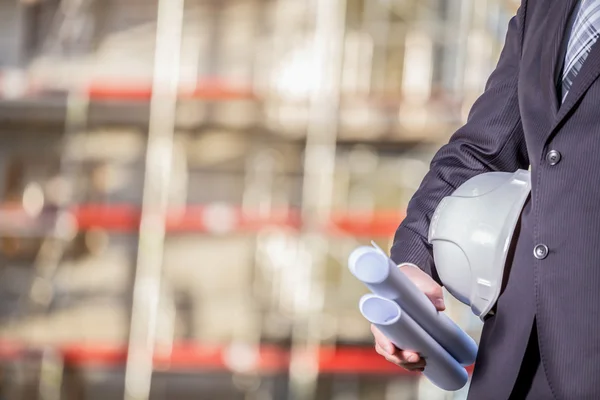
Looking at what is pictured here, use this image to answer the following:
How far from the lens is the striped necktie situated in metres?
1.12

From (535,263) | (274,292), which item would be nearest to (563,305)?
(535,263)

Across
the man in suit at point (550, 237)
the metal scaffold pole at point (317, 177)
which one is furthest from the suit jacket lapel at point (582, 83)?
the metal scaffold pole at point (317, 177)

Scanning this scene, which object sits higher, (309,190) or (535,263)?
Result: (535,263)

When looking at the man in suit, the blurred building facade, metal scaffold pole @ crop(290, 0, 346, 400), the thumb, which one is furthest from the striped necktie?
the blurred building facade

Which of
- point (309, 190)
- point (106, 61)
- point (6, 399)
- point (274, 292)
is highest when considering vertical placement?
point (106, 61)

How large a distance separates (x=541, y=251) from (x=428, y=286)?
0.13 meters

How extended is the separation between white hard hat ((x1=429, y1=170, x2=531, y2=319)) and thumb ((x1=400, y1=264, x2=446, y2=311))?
0.08ft

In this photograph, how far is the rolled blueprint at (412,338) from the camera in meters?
1.01

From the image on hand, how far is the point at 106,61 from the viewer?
21.3ft

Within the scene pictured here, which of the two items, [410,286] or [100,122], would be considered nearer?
[410,286]

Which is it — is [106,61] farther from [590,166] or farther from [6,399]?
[590,166]

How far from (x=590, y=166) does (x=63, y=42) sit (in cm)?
588

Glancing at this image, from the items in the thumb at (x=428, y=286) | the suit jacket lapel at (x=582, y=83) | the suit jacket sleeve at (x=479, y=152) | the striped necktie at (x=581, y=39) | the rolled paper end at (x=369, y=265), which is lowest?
the thumb at (x=428, y=286)

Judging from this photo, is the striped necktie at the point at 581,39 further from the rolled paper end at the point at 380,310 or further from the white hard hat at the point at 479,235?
the rolled paper end at the point at 380,310
